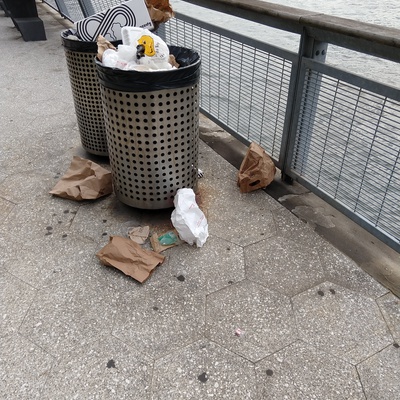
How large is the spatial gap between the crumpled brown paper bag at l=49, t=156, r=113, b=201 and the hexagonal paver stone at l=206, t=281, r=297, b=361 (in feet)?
3.78

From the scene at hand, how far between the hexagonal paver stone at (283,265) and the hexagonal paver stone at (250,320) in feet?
0.25

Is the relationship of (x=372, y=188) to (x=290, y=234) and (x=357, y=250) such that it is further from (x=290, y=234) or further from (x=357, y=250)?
(x=290, y=234)

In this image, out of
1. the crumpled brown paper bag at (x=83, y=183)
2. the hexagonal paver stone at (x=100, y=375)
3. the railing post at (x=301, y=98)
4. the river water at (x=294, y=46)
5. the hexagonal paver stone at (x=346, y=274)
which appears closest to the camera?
the hexagonal paver stone at (x=100, y=375)

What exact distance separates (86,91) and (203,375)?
2.12m

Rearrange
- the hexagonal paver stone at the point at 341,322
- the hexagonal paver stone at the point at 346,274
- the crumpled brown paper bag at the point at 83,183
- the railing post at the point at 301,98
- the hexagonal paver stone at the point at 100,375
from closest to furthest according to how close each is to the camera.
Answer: the hexagonal paver stone at the point at 100,375
the hexagonal paver stone at the point at 341,322
the hexagonal paver stone at the point at 346,274
the railing post at the point at 301,98
the crumpled brown paper bag at the point at 83,183

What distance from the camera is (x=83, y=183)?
262 centimetres

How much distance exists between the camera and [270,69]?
8.63 ft

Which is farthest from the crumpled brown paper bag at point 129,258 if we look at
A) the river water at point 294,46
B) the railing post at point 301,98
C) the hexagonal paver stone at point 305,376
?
the river water at point 294,46

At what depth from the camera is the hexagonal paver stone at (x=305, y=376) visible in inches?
59.4

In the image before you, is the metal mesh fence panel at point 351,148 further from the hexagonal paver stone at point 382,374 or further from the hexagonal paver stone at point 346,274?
the hexagonal paver stone at point 382,374

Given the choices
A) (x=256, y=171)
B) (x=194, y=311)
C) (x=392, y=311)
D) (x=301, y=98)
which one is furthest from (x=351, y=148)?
(x=194, y=311)

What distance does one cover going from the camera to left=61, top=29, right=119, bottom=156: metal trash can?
264cm

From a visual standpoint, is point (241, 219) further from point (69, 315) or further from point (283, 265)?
point (69, 315)

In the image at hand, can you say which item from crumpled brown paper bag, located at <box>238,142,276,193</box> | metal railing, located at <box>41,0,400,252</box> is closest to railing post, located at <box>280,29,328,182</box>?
metal railing, located at <box>41,0,400,252</box>
